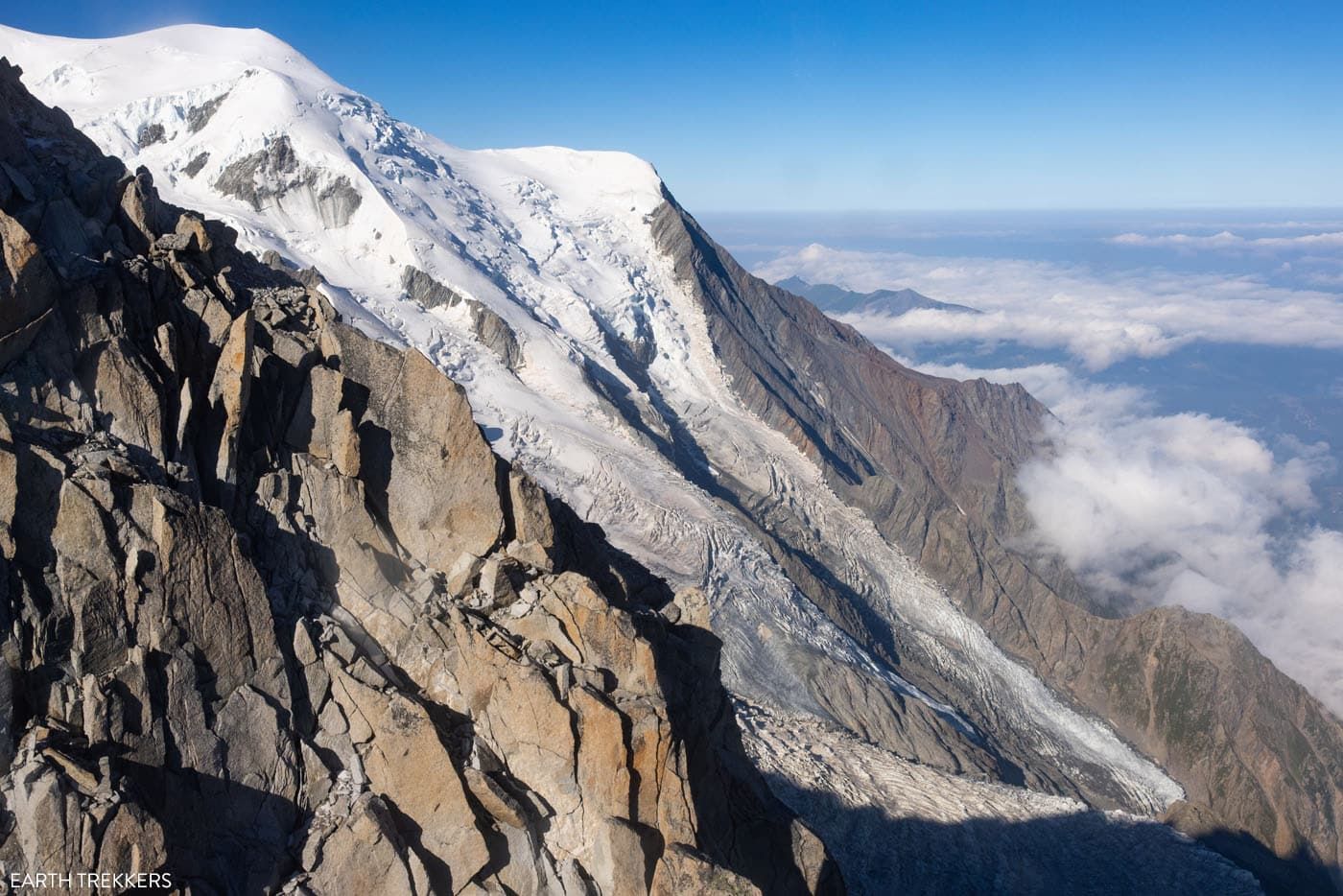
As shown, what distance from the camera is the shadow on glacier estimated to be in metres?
38.1

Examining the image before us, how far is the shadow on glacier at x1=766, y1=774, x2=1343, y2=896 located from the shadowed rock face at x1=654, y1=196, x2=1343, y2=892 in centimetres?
3984

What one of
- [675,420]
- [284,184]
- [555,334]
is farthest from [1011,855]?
[284,184]

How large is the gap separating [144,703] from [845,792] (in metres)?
33.6

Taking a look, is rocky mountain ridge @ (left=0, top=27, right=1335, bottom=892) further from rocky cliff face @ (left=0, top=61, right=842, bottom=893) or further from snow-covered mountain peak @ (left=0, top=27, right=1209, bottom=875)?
rocky cliff face @ (left=0, top=61, right=842, bottom=893)

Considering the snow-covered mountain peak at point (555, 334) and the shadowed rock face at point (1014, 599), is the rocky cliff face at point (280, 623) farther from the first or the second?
the shadowed rock face at point (1014, 599)

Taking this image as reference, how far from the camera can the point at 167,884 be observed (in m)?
12.0

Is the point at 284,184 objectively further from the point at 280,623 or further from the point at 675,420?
the point at 280,623

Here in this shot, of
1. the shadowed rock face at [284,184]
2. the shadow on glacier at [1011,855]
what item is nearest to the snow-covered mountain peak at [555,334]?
the shadowed rock face at [284,184]

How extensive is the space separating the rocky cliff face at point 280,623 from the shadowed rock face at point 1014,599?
68299mm

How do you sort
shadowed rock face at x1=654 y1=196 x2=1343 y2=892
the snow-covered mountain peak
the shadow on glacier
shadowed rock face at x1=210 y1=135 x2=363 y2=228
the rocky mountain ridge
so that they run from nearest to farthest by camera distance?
the shadow on glacier, the rocky mountain ridge, the snow-covered mountain peak, shadowed rock face at x1=210 y1=135 x2=363 y2=228, shadowed rock face at x1=654 y1=196 x2=1343 y2=892

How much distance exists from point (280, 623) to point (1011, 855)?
36.6 m

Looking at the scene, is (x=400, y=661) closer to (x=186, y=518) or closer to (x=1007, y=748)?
(x=186, y=518)

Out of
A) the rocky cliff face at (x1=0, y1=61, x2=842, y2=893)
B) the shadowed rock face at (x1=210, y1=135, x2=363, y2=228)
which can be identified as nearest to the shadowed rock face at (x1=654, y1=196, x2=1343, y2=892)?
the shadowed rock face at (x1=210, y1=135, x2=363, y2=228)

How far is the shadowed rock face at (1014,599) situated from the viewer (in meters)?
111
